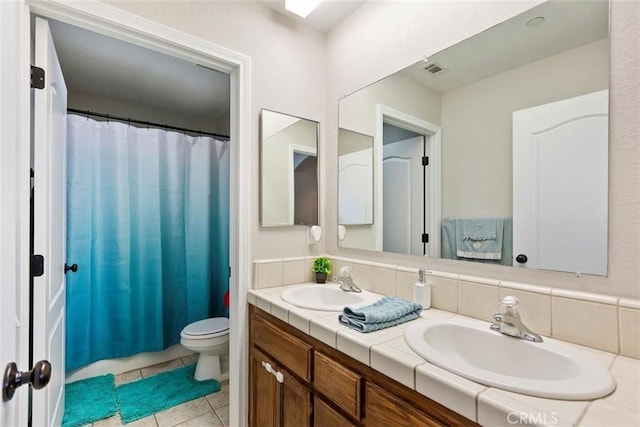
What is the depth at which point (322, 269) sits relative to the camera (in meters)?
1.78

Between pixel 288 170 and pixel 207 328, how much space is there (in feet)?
4.50

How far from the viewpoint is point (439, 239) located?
1.33 metres

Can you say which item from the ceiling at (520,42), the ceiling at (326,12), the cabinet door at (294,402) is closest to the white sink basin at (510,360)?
the cabinet door at (294,402)

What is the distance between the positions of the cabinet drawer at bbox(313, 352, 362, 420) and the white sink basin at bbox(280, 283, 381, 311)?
389 millimetres

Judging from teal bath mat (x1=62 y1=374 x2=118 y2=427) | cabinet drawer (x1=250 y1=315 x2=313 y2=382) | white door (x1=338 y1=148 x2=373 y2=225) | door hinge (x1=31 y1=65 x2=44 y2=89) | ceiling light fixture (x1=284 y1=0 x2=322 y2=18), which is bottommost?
teal bath mat (x1=62 y1=374 x2=118 y2=427)

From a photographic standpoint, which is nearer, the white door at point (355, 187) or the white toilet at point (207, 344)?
the white door at point (355, 187)

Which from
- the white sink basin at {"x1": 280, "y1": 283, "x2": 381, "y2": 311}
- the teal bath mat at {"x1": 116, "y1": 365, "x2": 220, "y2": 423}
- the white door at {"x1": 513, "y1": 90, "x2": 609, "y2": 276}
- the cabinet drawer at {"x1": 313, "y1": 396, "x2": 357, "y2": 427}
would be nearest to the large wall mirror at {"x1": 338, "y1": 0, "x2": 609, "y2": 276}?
the white door at {"x1": 513, "y1": 90, "x2": 609, "y2": 276}

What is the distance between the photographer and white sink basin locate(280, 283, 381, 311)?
4.85 feet

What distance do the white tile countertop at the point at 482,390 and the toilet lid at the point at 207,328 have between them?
1416mm

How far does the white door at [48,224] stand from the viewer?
1.19 meters

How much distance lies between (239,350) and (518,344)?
129 cm

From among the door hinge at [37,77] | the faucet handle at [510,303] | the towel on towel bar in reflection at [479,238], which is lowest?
the faucet handle at [510,303]
